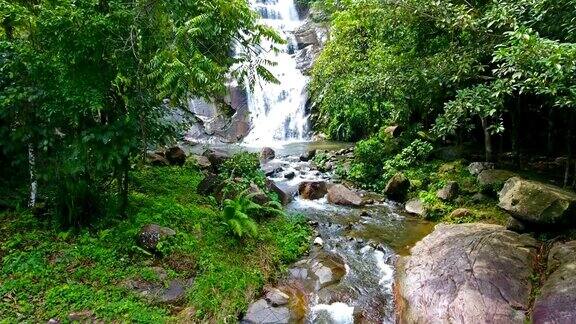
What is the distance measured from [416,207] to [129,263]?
→ 274 inches

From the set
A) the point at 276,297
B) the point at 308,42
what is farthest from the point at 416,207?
the point at 308,42

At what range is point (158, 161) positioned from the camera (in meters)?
11.1

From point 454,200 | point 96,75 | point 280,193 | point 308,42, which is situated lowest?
point 454,200

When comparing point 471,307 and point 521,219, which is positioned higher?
point 521,219

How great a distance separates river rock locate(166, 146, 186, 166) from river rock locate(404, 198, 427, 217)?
22.1 ft

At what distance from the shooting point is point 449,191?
9.47 m

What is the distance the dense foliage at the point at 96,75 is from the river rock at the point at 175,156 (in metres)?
5.31

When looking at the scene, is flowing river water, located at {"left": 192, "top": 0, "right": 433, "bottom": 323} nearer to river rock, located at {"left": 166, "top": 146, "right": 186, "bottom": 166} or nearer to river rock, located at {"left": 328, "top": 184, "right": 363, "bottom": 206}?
river rock, located at {"left": 328, "top": 184, "right": 363, "bottom": 206}

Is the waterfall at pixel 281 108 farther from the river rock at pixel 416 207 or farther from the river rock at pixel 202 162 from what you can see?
the river rock at pixel 416 207

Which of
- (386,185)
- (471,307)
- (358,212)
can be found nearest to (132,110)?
(471,307)

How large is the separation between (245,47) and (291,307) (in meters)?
3.88

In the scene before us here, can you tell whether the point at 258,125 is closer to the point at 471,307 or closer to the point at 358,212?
the point at 358,212

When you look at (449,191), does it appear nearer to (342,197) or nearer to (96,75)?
(342,197)

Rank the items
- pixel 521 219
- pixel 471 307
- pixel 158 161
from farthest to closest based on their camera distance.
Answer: pixel 158 161 < pixel 521 219 < pixel 471 307
